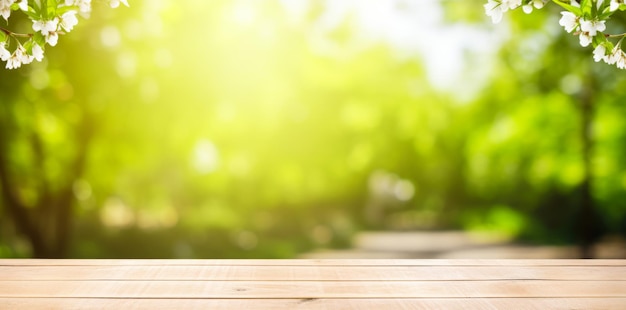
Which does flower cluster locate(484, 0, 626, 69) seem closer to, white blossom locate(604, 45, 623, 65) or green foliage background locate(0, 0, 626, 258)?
white blossom locate(604, 45, 623, 65)

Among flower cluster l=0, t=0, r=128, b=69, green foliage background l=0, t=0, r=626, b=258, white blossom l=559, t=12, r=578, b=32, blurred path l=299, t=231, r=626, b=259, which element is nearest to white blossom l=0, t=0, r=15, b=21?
flower cluster l=0, t=0, r=128, b=69

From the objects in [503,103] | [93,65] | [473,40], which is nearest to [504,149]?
[503,103]

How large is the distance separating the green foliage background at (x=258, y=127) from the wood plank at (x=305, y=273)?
1008cm

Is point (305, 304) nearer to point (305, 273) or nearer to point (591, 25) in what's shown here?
point (305, 273)

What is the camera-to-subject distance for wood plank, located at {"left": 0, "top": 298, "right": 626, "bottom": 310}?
2611 millimetres

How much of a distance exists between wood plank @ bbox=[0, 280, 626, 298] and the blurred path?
51.4ft

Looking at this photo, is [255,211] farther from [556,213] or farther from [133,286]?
[133,286]

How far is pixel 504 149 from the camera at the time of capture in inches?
832

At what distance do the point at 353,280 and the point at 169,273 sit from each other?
872mm

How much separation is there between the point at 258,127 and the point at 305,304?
52.6ft

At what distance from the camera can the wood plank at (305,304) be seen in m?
2.61

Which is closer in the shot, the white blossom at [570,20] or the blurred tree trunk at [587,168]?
the white blossom at [570,20]

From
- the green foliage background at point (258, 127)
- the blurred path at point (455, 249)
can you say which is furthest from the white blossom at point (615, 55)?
the blurred path at point (455, 249)

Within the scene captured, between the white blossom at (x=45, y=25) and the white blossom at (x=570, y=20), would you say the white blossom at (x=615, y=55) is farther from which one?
the white blossom at (x=45, y=25)
